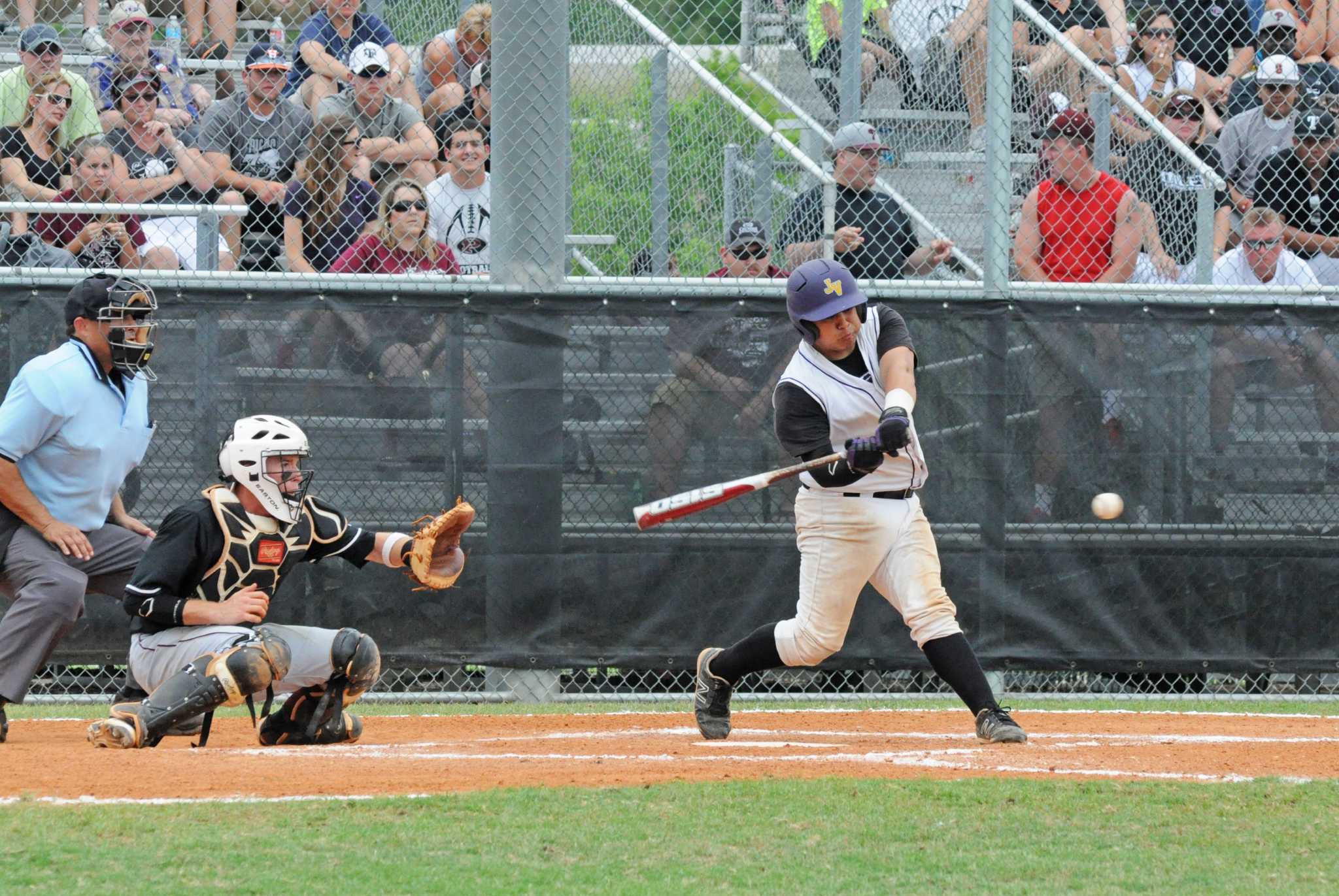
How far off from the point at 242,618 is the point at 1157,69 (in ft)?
24.1

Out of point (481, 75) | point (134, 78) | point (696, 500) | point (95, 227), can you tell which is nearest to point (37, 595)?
point (95, 227)

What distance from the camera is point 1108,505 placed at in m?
7.61

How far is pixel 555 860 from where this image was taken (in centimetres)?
395

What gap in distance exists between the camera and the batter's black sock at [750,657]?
621cm

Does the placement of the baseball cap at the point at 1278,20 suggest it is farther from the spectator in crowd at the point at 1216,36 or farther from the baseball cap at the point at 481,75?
the baseball cap at the point at 481,75

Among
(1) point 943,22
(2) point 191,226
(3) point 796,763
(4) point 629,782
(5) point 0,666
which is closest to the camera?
(4) point 629,782

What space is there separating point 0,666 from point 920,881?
4.01 metres

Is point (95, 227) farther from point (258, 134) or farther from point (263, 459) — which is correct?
point (263, 459)

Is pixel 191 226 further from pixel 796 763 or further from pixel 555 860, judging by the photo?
pixel 555 860

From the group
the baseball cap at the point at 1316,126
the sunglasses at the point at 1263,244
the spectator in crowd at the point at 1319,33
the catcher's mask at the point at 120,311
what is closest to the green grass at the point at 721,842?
the catcher's mask at the point at 120,311

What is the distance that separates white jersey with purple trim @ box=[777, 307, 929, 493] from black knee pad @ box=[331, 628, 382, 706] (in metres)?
1.77

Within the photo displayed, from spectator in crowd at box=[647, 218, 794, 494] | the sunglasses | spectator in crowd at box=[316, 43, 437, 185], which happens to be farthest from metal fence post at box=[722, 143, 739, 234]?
the sunglasses

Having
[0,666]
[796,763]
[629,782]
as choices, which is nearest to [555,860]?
[629,782]

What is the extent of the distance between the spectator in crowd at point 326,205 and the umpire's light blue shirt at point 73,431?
1.59m
